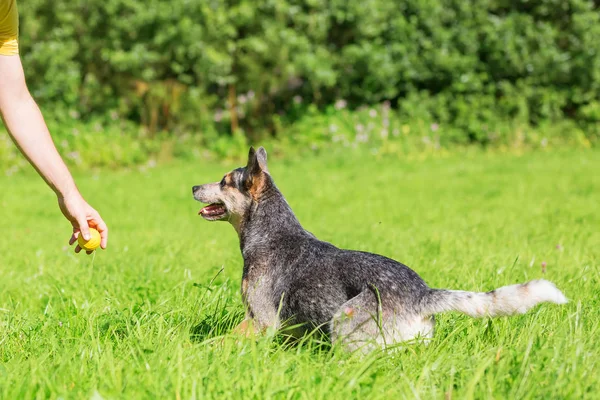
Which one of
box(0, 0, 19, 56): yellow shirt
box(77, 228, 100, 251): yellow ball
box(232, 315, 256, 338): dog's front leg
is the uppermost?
box(0, 0, 19, 56): yellow shirt

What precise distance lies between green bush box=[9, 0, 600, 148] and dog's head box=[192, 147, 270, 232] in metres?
10.1

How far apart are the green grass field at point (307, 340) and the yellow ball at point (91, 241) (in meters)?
0.39

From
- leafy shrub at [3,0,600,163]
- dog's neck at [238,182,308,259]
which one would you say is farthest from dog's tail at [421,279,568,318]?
leafy shrub at [3,0,600,163]

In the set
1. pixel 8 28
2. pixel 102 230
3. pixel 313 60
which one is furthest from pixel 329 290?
pixel 313 60

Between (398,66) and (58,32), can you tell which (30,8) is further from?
(398,66)

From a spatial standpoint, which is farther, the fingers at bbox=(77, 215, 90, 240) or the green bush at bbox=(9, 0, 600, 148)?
the green bush at bbox=(9, 0, 600, 148)

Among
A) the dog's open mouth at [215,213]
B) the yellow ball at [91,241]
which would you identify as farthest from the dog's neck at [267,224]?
the yellow ball at [91,241]

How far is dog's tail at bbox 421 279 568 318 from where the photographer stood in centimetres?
293

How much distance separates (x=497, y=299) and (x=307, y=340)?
981mm

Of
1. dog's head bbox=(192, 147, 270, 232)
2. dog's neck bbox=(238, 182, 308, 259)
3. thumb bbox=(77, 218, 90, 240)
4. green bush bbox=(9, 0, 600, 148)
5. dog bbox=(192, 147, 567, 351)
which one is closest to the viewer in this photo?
dog bbox=(192, 147, 567, 351)

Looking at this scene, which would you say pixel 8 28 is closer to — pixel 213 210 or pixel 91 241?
pixel 91 241

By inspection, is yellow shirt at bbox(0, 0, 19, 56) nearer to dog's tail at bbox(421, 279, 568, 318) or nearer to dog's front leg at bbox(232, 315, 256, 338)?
dog's front leg at bbox(232, 315, 256, 338)

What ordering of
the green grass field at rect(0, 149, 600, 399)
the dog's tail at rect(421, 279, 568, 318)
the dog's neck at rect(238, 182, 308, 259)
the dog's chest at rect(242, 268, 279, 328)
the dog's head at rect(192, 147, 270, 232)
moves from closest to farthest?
the green grass field at rect(0, 149, 600, 399) < the dog's tail at rect(421, 279, 568, 318) < the dog's chest at rect(242, 268, 279, 328) < the dog's neck at rect(238, 182, 308, 259) < the dog's head at rect(192, 147, 270, 232)

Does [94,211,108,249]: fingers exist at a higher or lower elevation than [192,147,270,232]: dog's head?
higher
